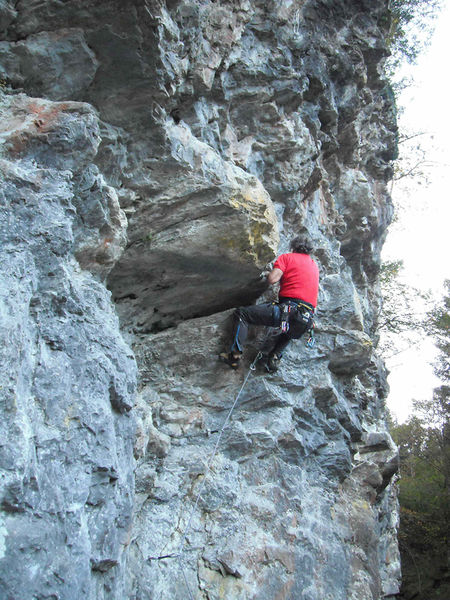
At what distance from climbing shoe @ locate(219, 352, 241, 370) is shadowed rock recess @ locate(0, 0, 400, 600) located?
23 centimetres

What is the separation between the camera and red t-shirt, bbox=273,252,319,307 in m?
5.81

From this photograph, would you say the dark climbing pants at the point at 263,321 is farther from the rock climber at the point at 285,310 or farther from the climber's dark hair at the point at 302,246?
the climber's dark hair at the point at 302,246

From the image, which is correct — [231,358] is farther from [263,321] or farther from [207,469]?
[207,469]

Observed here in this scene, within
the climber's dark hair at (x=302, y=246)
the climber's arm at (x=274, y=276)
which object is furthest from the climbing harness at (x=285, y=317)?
the climber's dark hair at (x=302, y=246)

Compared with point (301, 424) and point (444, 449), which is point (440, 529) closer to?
point (444, 449)

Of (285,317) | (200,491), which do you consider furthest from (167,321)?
(200,491)

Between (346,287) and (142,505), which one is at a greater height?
(346,287)

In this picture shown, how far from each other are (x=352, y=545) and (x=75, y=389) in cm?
416

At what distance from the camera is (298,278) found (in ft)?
19.2

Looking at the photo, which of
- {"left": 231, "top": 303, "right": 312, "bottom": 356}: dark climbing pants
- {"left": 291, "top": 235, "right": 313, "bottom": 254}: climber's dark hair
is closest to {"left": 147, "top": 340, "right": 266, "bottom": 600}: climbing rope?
{"left": 231, "top": 303, "right": 312, "bottom": 356}: dark climbing pants

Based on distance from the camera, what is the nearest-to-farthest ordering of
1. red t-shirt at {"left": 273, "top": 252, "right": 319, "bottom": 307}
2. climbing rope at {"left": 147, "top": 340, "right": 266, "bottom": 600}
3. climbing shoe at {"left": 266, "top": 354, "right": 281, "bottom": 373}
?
climbing rope at {"left": 147, "top": 340, "right": 266, "bottom": 600} → red t-shirt at {"left": 273, "top": 252, "right": 319, "bottom": 307} → climbing shoe at {"left": 266, "top": 354, "right": 281, "bottom": 373}

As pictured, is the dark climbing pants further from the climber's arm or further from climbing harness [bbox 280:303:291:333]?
the climber's arm

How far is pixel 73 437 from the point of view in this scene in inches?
129

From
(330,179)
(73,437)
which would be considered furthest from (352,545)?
(330,179)
